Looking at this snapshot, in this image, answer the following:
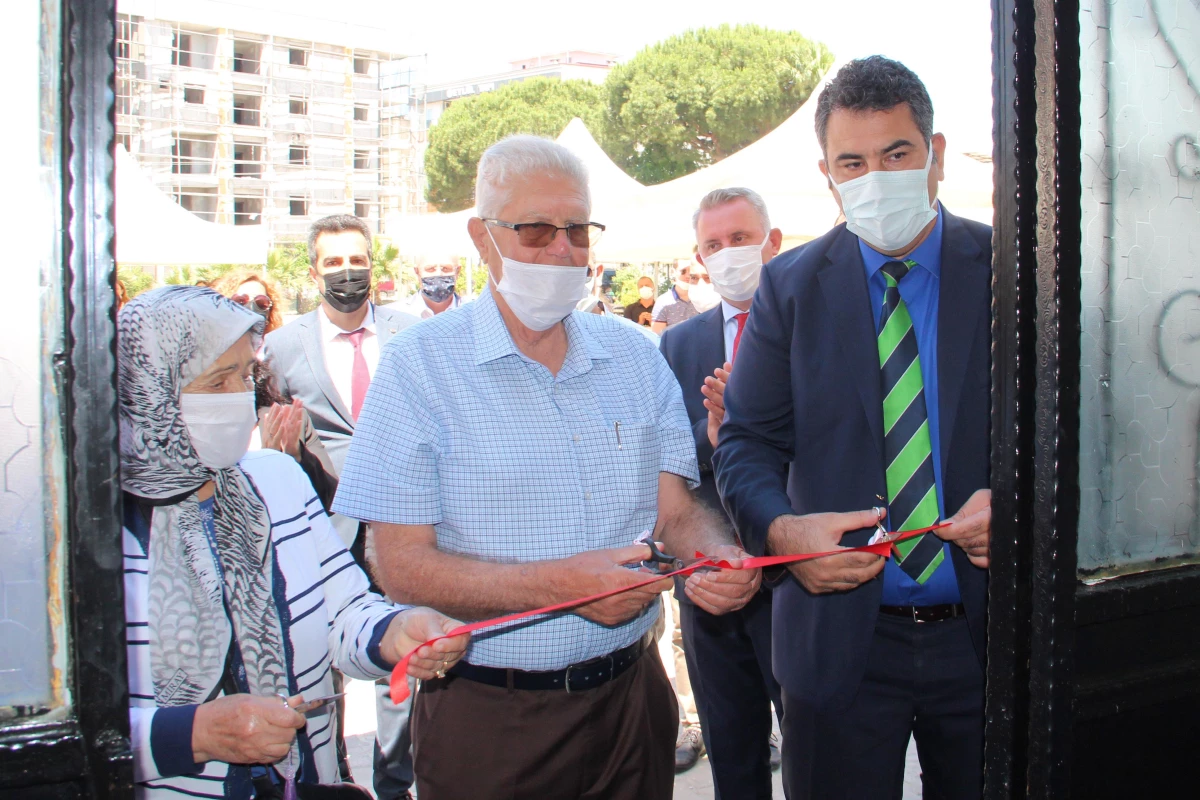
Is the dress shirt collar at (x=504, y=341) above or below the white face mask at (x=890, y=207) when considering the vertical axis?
below

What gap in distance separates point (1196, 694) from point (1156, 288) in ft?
2.11

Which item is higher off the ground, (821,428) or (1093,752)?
(821,428)

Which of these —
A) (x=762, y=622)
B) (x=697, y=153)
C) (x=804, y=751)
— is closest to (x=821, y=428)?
(x=804, y=751)

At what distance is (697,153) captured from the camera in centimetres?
4744

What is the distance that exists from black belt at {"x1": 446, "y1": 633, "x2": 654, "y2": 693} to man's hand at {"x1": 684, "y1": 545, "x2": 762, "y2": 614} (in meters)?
0.29

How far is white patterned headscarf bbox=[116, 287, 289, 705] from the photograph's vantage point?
1.98 metres

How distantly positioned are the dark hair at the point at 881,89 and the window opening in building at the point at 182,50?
57.4m

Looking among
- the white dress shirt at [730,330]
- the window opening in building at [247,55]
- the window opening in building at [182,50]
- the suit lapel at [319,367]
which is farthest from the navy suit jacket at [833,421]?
the window opening in building at [247,55]

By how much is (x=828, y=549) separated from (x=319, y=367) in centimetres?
325

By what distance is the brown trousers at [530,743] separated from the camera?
224 centimetres

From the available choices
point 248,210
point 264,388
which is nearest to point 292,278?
point 248,210

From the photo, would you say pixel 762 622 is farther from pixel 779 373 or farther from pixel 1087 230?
pixel 1087 230

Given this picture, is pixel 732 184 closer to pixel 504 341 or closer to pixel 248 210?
pixel 504 341

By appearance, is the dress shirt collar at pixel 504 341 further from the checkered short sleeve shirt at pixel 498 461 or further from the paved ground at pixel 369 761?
the paved ground at pixel 369 761
